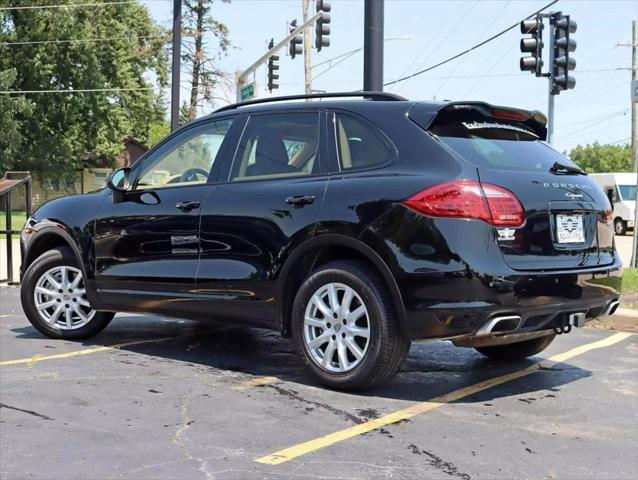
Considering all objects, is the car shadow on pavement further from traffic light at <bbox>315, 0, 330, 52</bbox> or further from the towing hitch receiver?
traffic light at <bbox>315, 0, 330, 52</bbox>

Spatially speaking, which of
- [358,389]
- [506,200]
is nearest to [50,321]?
[358,389]

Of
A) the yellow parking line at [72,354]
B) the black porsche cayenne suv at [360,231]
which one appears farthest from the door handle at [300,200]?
the yellow parking line at [72,354]

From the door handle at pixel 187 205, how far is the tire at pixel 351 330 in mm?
1102

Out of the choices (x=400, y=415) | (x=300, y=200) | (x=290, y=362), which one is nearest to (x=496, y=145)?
(x=300, y=200)

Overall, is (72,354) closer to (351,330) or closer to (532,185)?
(351,330)

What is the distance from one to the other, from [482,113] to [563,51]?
34.0 ft

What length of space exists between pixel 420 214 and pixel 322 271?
79 cm

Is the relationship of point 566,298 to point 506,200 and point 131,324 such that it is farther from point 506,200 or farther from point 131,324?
point 131,324

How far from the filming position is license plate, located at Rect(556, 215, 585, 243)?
15.0 feet

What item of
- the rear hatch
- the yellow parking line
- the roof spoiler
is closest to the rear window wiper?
the rear hatch

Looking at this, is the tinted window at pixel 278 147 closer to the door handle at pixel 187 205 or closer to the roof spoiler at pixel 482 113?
the door handle at pixel 187 205

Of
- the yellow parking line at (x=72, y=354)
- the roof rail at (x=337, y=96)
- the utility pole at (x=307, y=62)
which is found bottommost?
the yellow parking line at (x=72, y=354)

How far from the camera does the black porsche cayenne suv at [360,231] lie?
14.2 ft

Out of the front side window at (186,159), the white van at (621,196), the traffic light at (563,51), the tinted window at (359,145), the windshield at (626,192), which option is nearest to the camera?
the tinted window at (359,145)
